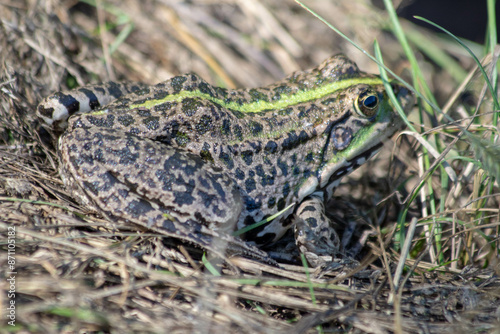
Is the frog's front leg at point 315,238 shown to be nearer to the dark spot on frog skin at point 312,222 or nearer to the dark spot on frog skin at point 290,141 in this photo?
the dark spot on frog skin at point 312,222

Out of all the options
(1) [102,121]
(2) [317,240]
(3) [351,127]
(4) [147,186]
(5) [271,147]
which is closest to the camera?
(4) [147,186]

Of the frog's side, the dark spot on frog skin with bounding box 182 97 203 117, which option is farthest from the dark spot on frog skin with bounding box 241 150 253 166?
the dark spot on frog skin with bounding box 182 97 203 117

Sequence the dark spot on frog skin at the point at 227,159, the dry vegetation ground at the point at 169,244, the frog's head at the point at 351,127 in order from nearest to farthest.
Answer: the dry vegetation ground at the point at 169,244
the dark spot on frog skin at the point at 227,159
the frog's head at the point at 351,127

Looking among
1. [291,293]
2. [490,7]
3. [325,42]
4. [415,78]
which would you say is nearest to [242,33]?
[325,42]

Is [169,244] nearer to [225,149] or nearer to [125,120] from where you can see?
[225,149]

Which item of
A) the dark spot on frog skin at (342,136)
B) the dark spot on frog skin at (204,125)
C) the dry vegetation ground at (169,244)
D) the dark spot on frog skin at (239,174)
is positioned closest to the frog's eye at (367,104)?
the dark spot on frog skin at (342,136)

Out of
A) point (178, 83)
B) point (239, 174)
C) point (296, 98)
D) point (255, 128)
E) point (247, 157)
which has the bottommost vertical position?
point (239, 174)

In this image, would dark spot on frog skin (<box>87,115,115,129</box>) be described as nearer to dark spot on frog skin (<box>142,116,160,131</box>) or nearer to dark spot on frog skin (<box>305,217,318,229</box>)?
dark spot on frog skin (<box>142,116,160,131</box>)

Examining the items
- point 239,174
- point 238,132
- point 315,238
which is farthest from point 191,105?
point 315,238
